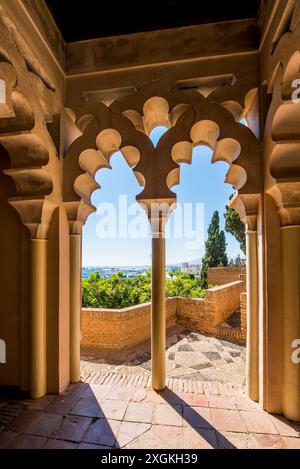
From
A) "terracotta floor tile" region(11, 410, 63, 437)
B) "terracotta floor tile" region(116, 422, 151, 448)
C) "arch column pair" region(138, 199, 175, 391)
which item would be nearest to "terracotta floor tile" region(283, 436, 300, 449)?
"terracotta floor tile" region(116, 422, 151, 448)

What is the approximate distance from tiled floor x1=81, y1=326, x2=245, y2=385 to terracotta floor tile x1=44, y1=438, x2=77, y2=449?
4.94ft

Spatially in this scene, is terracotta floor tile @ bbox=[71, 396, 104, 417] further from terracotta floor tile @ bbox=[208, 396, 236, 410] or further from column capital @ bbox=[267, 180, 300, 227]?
column capital @ bbox=[267, 180, 300, 227]

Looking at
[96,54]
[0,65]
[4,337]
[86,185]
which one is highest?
[96,54]

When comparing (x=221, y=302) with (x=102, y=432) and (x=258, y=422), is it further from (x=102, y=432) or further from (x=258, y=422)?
(x=102, y=432)

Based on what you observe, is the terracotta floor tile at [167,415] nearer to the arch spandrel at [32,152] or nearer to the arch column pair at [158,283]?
the arch column pair at [158,283]

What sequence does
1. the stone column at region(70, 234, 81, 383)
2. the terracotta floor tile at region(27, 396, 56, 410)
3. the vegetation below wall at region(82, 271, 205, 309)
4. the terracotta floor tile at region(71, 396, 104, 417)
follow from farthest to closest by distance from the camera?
the vegetation below wall at region(82, 271, 205, 309) → the stone column at region(70, 234, 81, 383) → the terracotta floor tile at region(27, 396, 56, 410) → the terracotta floor tile at region(71, 396, 104, 417)

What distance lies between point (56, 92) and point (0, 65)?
1.05 meters

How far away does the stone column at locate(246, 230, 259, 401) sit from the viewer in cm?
305

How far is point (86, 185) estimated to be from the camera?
11.8 ft

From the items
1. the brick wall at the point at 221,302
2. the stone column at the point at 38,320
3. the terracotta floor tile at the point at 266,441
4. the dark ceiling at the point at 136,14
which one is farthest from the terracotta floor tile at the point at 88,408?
the brick wall at the point at 221,302

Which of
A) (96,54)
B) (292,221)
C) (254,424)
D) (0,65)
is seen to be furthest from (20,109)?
(254,424)

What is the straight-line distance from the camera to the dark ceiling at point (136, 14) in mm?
3074

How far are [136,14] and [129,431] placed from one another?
4.97 meters
